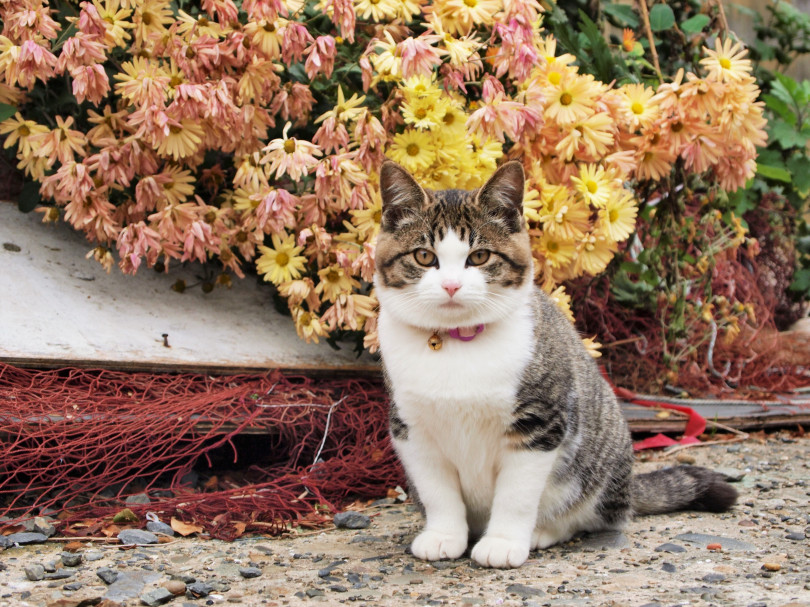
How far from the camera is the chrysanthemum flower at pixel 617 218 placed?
2.91 meters

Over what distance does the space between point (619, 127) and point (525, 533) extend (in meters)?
1.60

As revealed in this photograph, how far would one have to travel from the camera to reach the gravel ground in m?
1.87

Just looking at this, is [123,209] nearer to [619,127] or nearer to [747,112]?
[619,127]

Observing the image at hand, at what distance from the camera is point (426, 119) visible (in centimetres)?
277

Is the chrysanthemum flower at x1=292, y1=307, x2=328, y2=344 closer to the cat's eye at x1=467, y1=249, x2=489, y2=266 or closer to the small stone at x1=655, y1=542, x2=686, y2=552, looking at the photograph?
the cat's eye at x1=467, y1=249, x2=489, y2=266

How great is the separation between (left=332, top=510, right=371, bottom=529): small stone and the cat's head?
716 millimetres

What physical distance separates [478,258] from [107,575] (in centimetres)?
118

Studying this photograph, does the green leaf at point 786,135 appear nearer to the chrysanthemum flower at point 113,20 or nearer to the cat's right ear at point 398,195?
the cat's right ear at point 398,195

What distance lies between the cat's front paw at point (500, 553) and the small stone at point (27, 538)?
3.89 feet

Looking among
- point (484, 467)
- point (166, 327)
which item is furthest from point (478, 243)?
point (166, 327)

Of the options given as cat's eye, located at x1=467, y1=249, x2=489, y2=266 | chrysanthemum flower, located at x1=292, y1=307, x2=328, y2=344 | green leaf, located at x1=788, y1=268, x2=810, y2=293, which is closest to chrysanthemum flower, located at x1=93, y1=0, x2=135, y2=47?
chrysanthemum flower, located at x1=292, y1=307, x2=328, y2=344

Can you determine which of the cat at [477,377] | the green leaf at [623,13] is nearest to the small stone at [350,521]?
the cat at [477,377]

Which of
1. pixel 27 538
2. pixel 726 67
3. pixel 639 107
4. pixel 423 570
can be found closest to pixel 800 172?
pixel 726 67

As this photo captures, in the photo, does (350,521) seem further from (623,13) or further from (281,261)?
(623,13)
